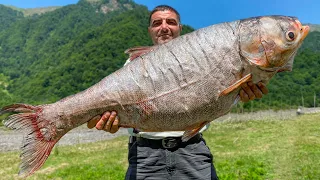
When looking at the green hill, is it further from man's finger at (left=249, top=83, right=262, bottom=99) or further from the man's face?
man's finger at (left=249, top=83, right=262, bottom=99)

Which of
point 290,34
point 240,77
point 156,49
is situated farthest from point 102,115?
point 290,34

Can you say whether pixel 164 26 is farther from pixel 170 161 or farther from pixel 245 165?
pixel 245 165

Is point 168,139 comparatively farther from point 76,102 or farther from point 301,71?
point 301,71

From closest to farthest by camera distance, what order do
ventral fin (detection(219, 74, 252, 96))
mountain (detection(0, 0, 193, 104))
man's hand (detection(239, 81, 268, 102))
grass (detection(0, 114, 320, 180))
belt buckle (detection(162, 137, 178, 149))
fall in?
ventral fin (detection(219, 74, 252, 96)) → man's hand (detection(239, 81, 268, 102)) → belt buckle (detection(162, 137, 178, 149)) → grass (detection(0, 114, 320, 180)) → mountain (detection(0, 0, 193, 104))

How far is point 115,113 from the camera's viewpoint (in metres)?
3.39

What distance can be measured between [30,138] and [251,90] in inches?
85.5

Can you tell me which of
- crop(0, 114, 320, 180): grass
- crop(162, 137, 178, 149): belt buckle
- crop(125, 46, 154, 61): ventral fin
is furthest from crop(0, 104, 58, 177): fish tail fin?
crop(0, 114, 320, 180): grass

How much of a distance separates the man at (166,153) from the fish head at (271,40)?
136 cm

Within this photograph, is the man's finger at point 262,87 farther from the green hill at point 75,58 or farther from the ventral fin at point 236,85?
the green hill at point 75,58

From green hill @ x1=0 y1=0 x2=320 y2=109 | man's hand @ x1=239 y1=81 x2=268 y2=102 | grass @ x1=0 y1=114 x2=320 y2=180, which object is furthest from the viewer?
green hill @ x1=0 y1=0 x2=320 y2=109

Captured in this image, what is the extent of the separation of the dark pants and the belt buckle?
0.11 feet

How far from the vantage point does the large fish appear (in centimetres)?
309

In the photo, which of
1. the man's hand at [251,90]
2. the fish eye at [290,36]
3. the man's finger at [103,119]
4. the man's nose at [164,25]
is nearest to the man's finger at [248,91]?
the man's hand at [251,90]

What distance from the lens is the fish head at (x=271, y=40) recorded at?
3066 mm
